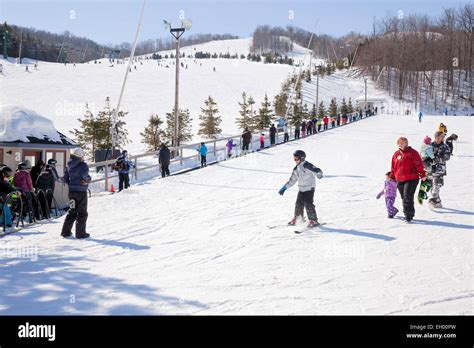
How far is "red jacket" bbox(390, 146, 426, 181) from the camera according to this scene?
332 inches

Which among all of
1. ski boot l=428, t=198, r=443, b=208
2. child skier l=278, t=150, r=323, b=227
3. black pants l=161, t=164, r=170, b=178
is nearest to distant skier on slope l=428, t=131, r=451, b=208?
ski boot l=428, t=198, r=443, b=208

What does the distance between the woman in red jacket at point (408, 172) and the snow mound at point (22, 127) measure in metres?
13.7

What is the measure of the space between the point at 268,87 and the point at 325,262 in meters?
79.6

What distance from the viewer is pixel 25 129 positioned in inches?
671

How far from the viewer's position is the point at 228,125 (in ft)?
182

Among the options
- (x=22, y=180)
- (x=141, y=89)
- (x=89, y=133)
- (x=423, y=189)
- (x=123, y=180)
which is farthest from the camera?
(x=141, y=89)

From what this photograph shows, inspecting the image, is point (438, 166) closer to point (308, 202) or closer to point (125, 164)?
point (308, 202)

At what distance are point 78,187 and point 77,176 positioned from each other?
0.21 meters

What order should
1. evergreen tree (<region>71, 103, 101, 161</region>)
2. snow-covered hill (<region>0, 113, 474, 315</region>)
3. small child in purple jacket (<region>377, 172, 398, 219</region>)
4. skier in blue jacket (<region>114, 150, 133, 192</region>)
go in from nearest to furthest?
snow-covered hill (<region>0, 113, 474, 315</region>) < small child in purple jacket (<region>377, 172, 398, 219</region>) < skier in blue jacket (<region>114, 150, 133, 192</region>) < evergreen tree (<region>71, 103, 101, 161</region>)

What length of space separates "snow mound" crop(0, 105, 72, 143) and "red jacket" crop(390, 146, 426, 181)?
1375 centimetres

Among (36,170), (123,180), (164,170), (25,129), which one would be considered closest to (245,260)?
(36,170)

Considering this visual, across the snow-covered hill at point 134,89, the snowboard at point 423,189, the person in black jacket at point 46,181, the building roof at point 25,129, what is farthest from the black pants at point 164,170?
the snow-covered hill at point 134,89

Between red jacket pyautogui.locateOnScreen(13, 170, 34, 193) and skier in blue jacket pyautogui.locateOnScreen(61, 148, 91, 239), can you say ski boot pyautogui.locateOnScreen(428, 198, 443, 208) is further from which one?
red jacket pyautogui.locateOnScreen(13, 170, 34, 193)

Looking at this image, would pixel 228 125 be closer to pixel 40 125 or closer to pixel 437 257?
pixel 40 125
